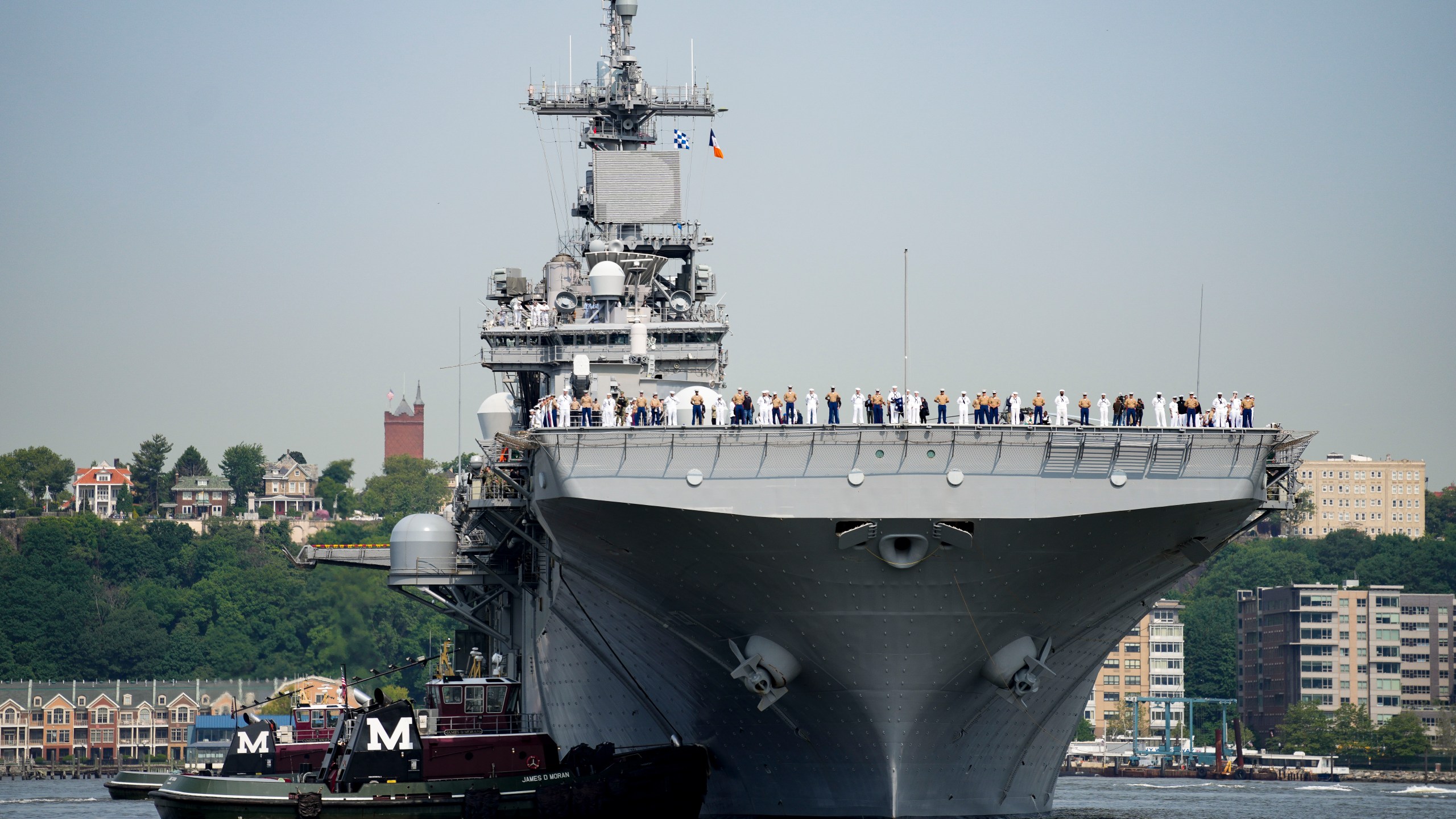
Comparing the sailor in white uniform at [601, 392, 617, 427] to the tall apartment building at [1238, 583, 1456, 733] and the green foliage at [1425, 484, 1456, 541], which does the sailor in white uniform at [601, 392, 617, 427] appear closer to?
the tall apartment building at [1238, 583, 1456, 733]

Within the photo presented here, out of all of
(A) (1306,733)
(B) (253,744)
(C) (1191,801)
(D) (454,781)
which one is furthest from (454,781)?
(A) (1306,733)

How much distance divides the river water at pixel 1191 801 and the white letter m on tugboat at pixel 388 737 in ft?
54.7

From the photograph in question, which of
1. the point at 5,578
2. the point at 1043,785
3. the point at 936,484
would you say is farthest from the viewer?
the point at 5,578

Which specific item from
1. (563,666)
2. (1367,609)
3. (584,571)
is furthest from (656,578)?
(1367,609)

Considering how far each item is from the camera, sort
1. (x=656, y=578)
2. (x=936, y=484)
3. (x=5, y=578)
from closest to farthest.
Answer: (x=936, y=484), (x=656, y=578), (x=5, y=578)

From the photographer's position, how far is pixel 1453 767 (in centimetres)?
10106

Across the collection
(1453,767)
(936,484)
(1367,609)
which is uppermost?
(936,484)

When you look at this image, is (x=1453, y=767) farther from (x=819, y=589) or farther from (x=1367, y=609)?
(x=819, y=589)

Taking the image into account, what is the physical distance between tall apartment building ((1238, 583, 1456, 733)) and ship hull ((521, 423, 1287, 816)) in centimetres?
8549

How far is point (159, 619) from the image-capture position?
428ft

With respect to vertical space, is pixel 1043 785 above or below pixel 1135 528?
below

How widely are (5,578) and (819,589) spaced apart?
383 ft

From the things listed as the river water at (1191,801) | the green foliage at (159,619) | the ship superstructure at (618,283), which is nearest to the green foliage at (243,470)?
the green foliage at (159,619)

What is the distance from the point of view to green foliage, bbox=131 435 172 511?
598 ft
